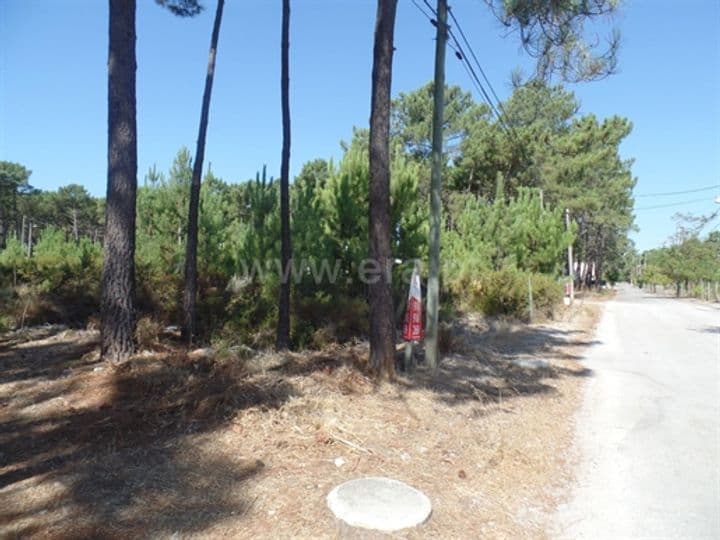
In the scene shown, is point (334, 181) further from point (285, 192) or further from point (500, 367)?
point (500, 367)

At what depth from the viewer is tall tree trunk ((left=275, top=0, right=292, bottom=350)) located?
30.9 feet

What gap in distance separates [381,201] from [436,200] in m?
1.30

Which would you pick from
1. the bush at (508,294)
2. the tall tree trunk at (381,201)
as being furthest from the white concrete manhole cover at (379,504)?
the bush at (508,294)

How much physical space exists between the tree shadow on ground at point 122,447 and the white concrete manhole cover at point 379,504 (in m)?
0.68

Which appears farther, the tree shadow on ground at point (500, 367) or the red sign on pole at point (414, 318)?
the red sign on pole at point (414, 318)

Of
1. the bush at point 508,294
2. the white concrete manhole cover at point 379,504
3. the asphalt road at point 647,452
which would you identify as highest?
the bush at point 508,294

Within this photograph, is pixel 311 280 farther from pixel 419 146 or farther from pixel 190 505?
pixel 419 146

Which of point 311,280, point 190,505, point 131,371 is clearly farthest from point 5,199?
point 190,505

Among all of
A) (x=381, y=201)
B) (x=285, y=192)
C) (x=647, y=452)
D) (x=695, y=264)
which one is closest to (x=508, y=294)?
(x=285, y=192)

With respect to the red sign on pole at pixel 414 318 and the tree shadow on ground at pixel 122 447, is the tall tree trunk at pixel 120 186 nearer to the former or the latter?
the tree shadow on ground at pixel 122 447

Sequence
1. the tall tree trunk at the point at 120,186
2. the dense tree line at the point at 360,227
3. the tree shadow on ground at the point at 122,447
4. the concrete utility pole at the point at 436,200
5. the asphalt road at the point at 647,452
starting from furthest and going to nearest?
the dense tree line at the point at 360,227 → the concrete utility pole at the point at 436,200 → the tall tree trunk at the point at 120,186 → the asphalt road at the point at 647,452 → the tree shadow on ground at the point at 122,447

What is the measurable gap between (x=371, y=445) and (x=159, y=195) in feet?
51.0

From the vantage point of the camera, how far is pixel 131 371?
6328 millimetres

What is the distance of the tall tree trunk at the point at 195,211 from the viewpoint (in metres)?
9.74
